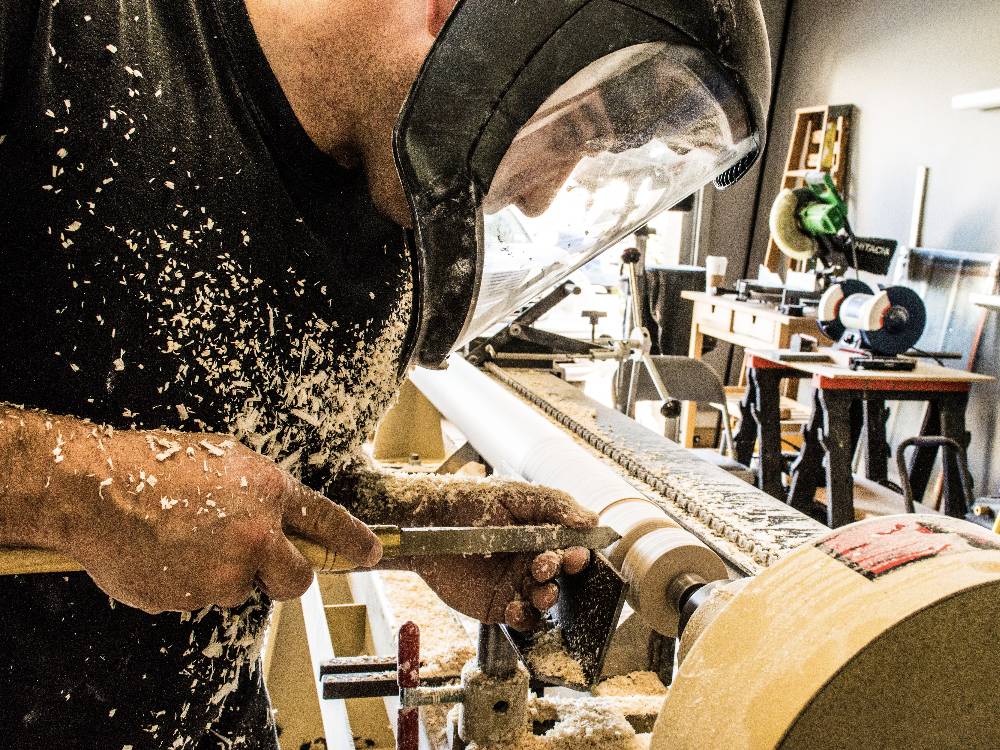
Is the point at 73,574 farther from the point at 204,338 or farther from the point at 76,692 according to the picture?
the point at 204,338

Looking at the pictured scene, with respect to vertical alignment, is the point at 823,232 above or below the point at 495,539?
above

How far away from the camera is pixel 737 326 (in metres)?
5.48

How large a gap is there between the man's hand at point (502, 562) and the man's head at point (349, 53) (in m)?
0.58

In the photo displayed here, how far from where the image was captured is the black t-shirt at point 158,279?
0.70 meters

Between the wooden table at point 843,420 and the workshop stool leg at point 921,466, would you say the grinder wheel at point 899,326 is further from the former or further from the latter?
the workshop stool leg at point 921,466

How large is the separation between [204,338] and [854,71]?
23.1 feet

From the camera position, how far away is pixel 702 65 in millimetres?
805

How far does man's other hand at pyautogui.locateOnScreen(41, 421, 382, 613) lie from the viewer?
68 cm

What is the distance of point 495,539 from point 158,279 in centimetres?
53

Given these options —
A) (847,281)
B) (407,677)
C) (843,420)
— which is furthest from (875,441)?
(407,677)

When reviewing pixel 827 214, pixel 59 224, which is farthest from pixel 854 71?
pixel 59 224

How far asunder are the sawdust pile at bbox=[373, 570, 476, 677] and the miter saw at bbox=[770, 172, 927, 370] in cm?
295

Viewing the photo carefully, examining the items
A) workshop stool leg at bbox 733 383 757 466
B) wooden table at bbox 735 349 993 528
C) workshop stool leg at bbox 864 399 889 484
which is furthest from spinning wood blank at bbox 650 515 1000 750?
workshop stool leg at bbox 733 383 757 466

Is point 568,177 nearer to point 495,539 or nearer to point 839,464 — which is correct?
point 495,539
